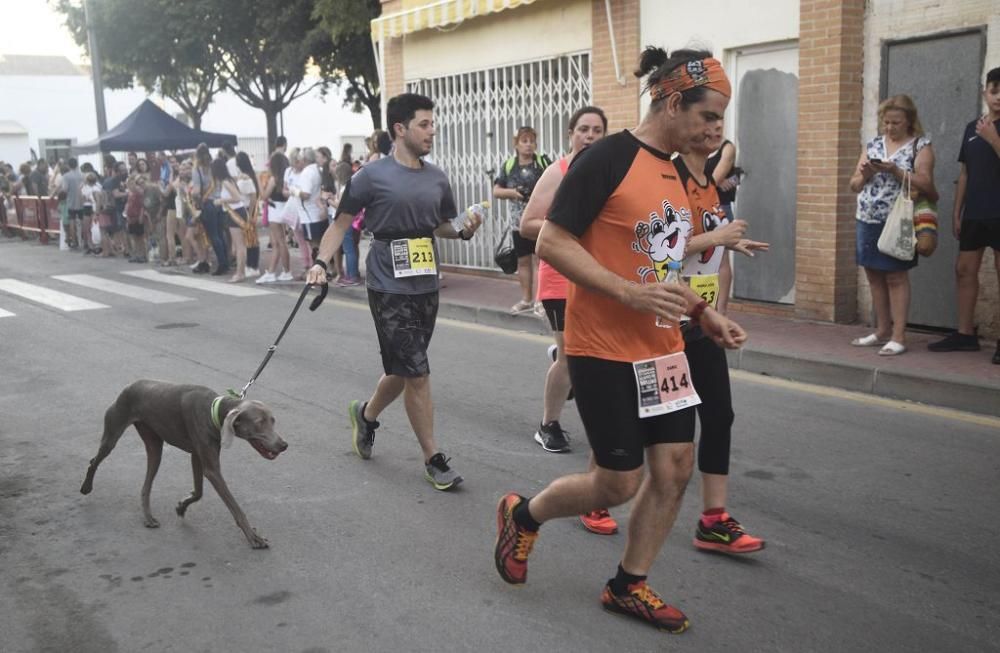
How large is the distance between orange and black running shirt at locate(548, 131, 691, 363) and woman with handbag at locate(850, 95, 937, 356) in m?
4.96

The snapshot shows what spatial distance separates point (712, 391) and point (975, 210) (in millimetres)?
4457

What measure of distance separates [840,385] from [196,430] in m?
4.90

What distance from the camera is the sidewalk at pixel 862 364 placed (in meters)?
6.98

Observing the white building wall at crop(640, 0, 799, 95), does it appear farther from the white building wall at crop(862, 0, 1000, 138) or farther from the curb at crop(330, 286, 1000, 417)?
the curb at crop(330, 286, 1000, 417)

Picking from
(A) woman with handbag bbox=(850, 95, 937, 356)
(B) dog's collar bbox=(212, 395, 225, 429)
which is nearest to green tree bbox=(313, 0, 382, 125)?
(A) woman with handbag bbox=(850, 95, 937, 356)

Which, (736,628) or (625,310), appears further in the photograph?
(736,628)

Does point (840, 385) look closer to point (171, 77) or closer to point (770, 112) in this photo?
point (770, 112)

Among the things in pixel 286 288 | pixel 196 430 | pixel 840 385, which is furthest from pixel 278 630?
pixel 286 288

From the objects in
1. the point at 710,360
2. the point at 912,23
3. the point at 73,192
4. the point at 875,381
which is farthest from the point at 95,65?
the point at 710,360

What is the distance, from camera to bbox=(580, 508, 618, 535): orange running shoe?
4.70 meters

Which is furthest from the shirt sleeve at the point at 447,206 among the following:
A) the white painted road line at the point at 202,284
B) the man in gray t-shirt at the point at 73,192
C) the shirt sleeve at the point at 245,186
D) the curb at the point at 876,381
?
the man in gray t-shirt at the point at 73,192

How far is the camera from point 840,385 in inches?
301

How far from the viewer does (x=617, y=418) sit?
350 cm

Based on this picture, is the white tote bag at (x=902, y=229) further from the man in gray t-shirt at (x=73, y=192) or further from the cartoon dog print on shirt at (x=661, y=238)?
the man in gray t-shirt at (x=73, y=192)
